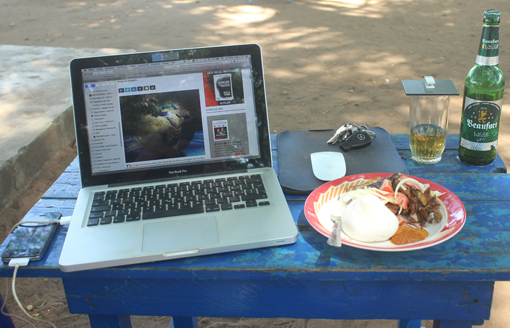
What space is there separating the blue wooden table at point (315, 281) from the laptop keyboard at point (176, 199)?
0.12 metres

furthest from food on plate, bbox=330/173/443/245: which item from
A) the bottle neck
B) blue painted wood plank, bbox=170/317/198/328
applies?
blue painted wood plank, bbox=170/317/198/328

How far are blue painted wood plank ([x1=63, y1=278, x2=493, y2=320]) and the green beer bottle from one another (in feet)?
1.59

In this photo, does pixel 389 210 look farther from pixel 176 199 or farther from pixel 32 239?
pixel 32 239

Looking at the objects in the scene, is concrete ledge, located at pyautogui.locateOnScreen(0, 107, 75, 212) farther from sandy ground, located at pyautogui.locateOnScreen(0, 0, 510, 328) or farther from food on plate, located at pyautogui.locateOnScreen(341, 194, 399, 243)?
food on plate, located at pyautogui.locateOnScreen(341, 194, 399, 243)

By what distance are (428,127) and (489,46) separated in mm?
291

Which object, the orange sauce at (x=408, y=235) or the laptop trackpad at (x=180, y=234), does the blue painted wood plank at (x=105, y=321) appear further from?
the orange sauce at (x=408, y=235)

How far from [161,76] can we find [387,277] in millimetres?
808

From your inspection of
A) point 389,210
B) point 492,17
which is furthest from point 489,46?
point 389,210

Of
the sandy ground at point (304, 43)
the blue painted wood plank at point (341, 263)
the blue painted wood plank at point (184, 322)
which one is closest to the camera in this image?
the blue painted wood plank at point (341, 263)

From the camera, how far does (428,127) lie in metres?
1.38

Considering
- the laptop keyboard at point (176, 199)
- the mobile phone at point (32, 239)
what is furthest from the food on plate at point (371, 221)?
the mobile phone at point (32, 239)

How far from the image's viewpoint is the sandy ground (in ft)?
9.19

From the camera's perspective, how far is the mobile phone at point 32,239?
104cm

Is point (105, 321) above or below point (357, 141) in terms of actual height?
below
